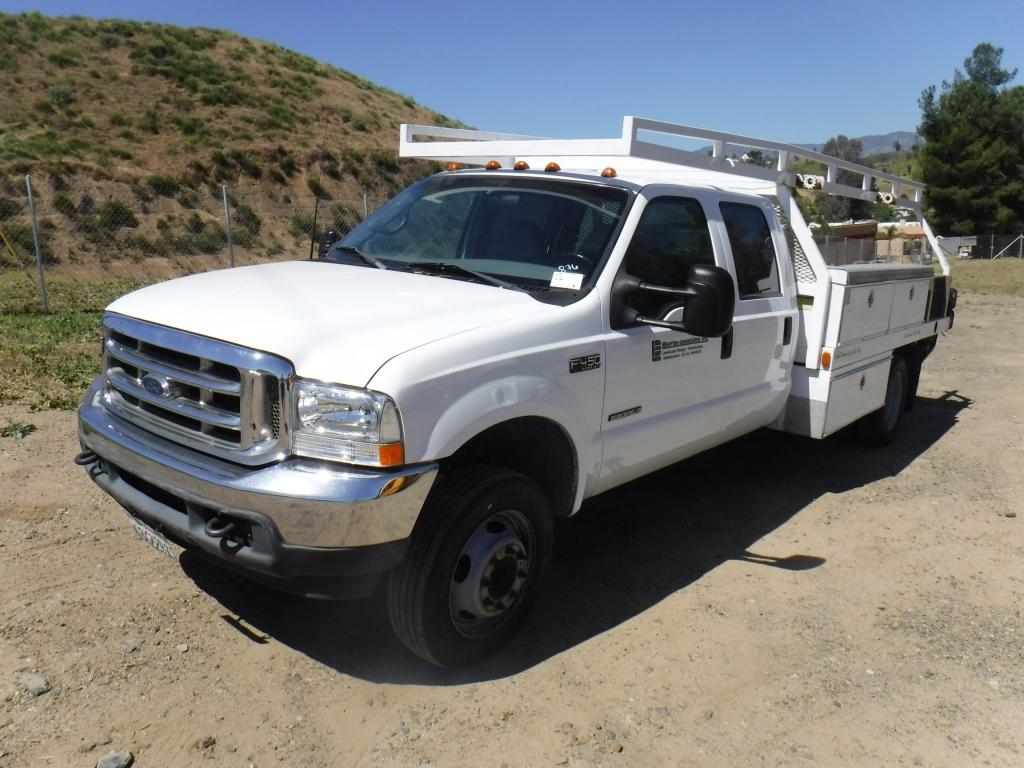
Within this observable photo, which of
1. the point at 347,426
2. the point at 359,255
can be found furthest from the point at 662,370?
the point at 347,426

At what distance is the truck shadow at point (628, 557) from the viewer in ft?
12.7

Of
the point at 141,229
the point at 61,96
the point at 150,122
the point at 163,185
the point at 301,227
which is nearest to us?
the point at 141,229

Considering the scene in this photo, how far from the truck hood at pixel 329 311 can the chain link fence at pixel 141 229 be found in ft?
52.3

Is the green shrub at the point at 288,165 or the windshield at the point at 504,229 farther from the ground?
the green shrub at the point at 288,165

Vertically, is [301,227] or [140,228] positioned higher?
[301,227]

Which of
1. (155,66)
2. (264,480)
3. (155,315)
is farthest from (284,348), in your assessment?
(155,66)

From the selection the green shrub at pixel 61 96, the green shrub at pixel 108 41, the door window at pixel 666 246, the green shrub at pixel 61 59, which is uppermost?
the green shrub at pixel 108 41

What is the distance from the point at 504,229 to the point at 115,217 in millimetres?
25098

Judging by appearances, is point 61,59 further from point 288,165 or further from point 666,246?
point 666,246

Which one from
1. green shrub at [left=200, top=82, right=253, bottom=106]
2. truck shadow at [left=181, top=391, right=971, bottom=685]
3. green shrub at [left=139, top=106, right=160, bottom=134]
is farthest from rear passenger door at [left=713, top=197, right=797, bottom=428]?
green shrub at [left=200, top=82, right=253, bottom=106]

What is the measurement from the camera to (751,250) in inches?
202

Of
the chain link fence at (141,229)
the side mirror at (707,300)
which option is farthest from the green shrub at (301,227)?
the side mirror at (707,300)

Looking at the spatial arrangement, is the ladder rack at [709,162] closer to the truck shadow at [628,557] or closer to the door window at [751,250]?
the door window at [751,250]

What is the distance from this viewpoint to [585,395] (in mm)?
3854
